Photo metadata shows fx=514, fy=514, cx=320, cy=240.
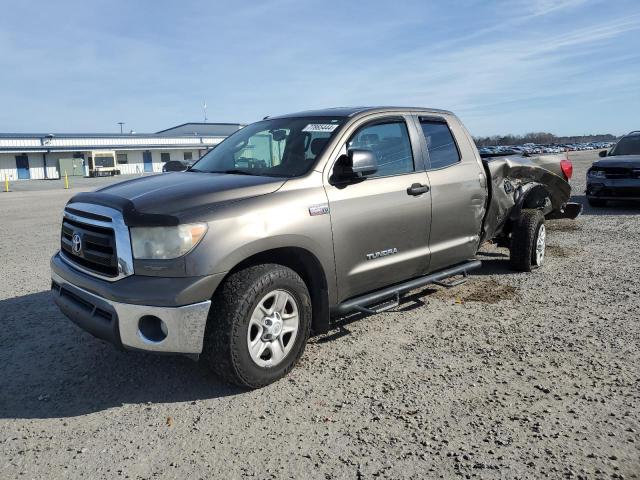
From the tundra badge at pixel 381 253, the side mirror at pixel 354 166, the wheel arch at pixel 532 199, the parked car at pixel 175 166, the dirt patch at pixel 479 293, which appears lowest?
the dirt patch at pixel 479 293

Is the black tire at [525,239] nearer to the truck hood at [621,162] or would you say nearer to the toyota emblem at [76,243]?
the toyota emblem at [76,243]

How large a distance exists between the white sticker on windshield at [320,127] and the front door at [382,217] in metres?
0.18

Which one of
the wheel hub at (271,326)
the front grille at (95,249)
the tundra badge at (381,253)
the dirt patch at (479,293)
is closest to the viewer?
the front grille at (95,249)

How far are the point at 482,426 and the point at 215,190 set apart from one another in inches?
85.9

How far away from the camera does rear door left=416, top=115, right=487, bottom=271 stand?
4703mm

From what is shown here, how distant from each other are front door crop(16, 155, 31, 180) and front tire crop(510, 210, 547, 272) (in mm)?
54021

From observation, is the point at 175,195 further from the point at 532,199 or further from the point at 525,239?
the point at 532,199

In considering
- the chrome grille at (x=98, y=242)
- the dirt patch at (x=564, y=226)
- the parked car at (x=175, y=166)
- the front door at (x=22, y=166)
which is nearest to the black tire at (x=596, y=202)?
the dirt patch at (x=564, y=226)

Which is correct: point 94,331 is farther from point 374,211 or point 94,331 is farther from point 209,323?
point 374,211

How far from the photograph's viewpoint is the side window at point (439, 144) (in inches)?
190

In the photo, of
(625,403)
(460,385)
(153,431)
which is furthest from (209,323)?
(625,403)

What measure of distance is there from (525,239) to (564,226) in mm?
4252

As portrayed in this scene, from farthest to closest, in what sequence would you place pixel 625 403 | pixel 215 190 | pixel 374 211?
pixel 374 211
pixel 215 190
pixel 625 403

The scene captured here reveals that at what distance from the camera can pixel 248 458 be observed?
2.71 m
